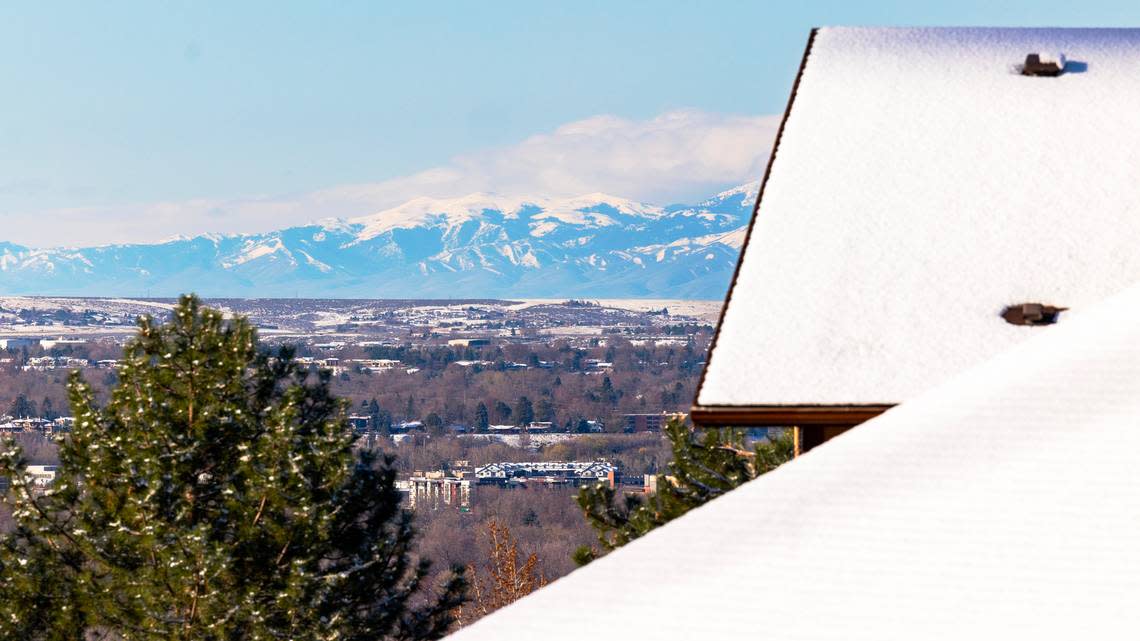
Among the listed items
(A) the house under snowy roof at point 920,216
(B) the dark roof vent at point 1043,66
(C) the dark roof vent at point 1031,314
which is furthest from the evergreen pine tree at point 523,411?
(C) the dark roof vent at point 1031,314

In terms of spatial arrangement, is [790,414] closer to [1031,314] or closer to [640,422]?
[1031,314]

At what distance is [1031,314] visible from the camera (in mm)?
7484

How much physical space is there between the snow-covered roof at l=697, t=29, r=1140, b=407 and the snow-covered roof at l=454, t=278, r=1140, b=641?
539cm

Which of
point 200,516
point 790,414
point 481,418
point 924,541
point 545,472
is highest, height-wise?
point 924,541

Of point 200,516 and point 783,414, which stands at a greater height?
point 783,414

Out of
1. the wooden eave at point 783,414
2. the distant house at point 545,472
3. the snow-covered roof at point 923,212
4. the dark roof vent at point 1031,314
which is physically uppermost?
the snow-covered roof at point 923,212

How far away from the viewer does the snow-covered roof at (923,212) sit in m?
7.26

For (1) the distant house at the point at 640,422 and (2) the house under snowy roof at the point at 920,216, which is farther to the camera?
(1) the distant house at the point at 640,422

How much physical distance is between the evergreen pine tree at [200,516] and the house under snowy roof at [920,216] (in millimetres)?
6778

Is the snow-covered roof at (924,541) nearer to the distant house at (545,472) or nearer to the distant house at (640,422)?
the distant house at (545,472)

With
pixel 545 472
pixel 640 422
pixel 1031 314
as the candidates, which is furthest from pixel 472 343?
pixel 1031 314

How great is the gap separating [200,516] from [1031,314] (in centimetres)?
987

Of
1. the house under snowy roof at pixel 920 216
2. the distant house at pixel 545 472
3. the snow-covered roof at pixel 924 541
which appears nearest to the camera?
the snow-covered roof at pixel 924 541

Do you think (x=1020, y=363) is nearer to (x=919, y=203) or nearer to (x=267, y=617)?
(x=919, y=203)
